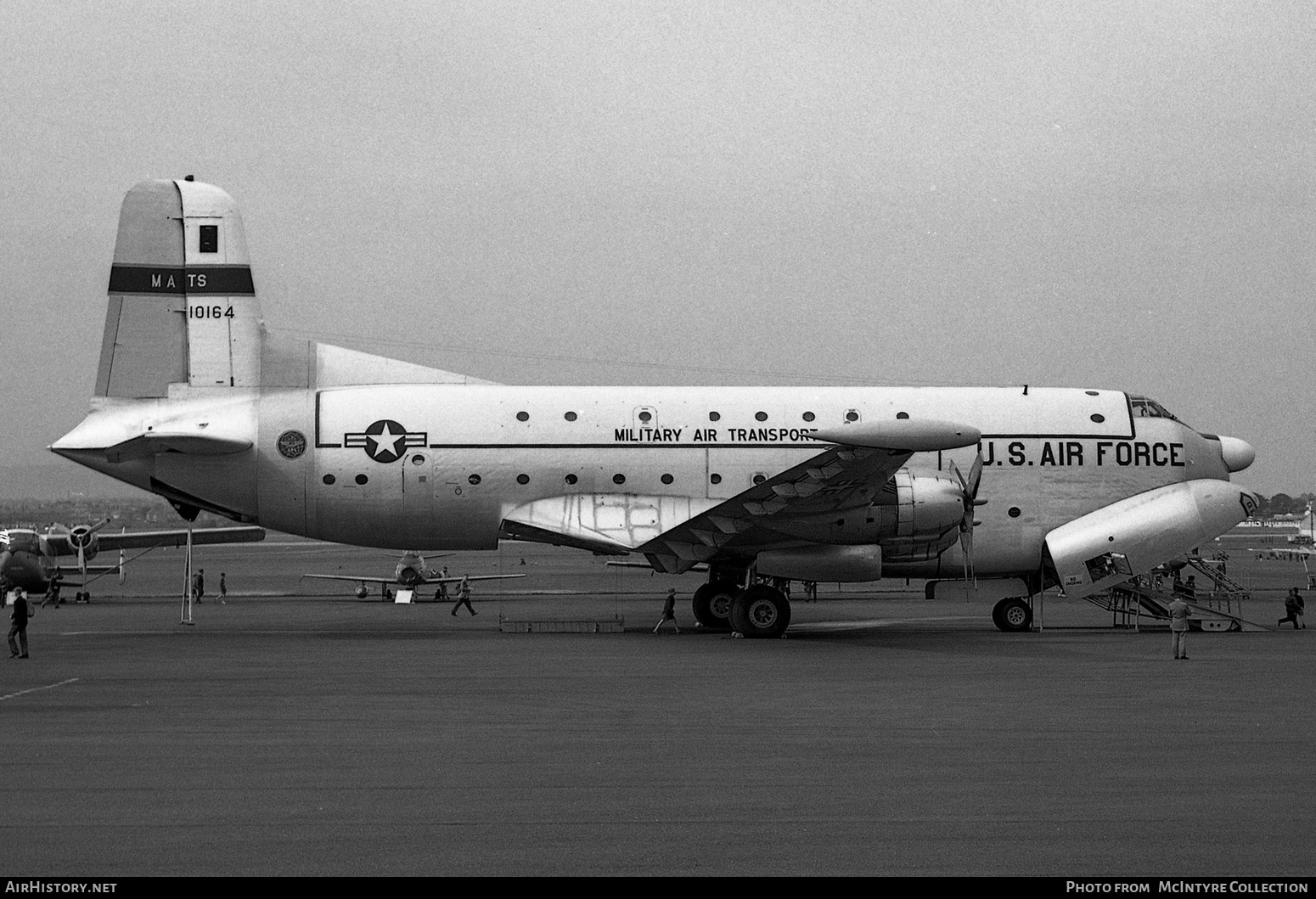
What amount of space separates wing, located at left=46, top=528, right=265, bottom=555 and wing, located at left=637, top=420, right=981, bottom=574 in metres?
26.2

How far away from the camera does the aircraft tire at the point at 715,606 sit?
2683 cm

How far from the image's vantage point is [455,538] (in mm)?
25500

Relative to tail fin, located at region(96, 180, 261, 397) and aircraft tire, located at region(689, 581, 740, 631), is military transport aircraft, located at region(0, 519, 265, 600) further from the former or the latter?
aircraft tire, located at region(689, 581, 740, 631)

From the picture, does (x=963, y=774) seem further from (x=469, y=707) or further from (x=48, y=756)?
(x=48, y=756)

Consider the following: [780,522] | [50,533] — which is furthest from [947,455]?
[50,533]

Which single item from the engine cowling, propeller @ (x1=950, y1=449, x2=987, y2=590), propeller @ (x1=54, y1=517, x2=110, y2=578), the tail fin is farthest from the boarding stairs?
propeller @ (x1=54, y1=517, x2=110, y2=578)

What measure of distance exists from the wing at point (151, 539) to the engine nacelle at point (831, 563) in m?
27.3

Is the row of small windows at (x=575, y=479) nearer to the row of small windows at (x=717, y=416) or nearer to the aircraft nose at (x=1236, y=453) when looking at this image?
the row of small windows at (x=717, y=416)

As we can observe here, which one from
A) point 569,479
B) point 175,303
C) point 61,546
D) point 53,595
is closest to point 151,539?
point 61,546

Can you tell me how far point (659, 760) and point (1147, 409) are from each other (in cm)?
1956

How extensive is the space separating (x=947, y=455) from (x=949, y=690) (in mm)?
10349

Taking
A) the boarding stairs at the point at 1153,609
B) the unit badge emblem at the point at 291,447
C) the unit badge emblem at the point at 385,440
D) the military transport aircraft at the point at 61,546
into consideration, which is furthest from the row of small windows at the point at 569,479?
the military transport aircraft at the point at 61,546

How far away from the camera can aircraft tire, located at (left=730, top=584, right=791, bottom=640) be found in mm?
24438

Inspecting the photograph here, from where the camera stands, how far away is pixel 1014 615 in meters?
27.2
